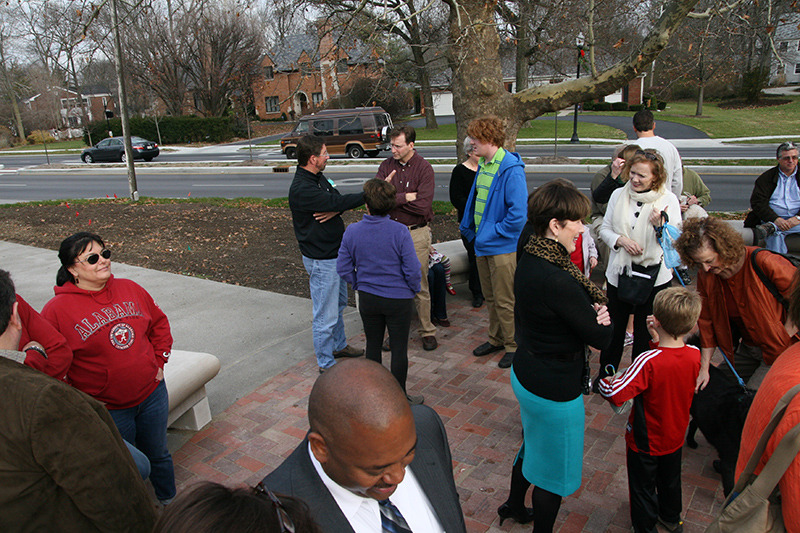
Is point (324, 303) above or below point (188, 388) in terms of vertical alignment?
above

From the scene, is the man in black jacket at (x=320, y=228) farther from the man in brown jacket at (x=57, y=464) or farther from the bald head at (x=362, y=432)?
the bald head at (x=362, y=432)

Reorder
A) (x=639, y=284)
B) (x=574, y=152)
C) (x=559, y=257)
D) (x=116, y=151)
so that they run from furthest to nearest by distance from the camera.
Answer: (x=116, y=151) < (x=574, y=152) < (x=639, y=284) < (x=559, y=257)

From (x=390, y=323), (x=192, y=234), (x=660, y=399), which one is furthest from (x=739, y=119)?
(x=660, y=399)

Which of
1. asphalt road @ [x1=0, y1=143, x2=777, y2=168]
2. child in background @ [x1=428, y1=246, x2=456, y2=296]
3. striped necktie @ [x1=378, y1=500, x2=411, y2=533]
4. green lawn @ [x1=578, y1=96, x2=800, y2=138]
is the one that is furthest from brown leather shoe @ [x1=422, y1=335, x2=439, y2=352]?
green lawn @ [x1=578, y1=96, x2=800, y2=138]

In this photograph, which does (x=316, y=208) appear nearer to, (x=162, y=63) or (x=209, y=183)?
(x=209, y=183)

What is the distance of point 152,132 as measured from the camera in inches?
1710

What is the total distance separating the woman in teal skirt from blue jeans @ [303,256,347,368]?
2.43 meters

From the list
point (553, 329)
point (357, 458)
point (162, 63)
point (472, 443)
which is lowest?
point (472, 443)

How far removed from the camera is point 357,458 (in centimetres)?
136

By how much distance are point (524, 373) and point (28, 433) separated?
2.10 metres

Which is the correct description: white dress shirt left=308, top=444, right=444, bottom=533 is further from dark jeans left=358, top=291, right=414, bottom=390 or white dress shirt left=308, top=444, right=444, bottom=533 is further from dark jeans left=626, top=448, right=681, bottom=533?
dark jeans left=358, top=291, right=414, bottom=390

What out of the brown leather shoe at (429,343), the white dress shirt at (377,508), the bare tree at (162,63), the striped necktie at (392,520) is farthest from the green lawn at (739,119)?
the bare tree at (162,63)

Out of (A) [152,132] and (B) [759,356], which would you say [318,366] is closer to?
(B) [759,356]

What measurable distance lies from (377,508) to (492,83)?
6.97 m
